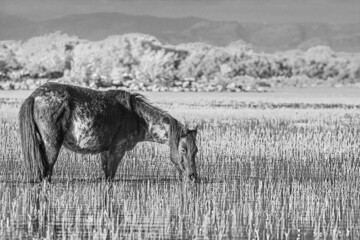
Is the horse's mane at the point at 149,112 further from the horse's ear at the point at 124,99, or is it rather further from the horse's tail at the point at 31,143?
the horse's tail at the point at 31,143

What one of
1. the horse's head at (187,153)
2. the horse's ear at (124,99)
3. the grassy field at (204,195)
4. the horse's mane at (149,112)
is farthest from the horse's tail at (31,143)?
the horse's head at (187,153)

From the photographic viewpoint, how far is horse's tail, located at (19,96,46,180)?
11.9 meters

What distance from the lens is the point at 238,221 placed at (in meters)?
9.90

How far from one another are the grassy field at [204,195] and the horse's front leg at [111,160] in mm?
162

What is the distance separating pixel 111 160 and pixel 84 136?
0.64m

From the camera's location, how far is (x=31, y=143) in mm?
11875

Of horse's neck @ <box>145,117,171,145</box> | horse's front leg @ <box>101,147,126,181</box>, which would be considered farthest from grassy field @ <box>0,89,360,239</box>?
horse's neck @ <box>145,117,171,145</box>

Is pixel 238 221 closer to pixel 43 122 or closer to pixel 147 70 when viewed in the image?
pixel 43 122

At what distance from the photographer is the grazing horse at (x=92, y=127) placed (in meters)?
12.0

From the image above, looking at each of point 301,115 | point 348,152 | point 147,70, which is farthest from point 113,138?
point 147,70

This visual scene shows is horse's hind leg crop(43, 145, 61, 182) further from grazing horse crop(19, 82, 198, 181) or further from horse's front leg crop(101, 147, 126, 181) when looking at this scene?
horse's front leg crop(101, 147, 126, 181)

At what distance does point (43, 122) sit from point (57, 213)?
2.23m

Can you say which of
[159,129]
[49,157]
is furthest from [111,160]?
[49,157]

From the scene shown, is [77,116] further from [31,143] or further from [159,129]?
[159,129]
